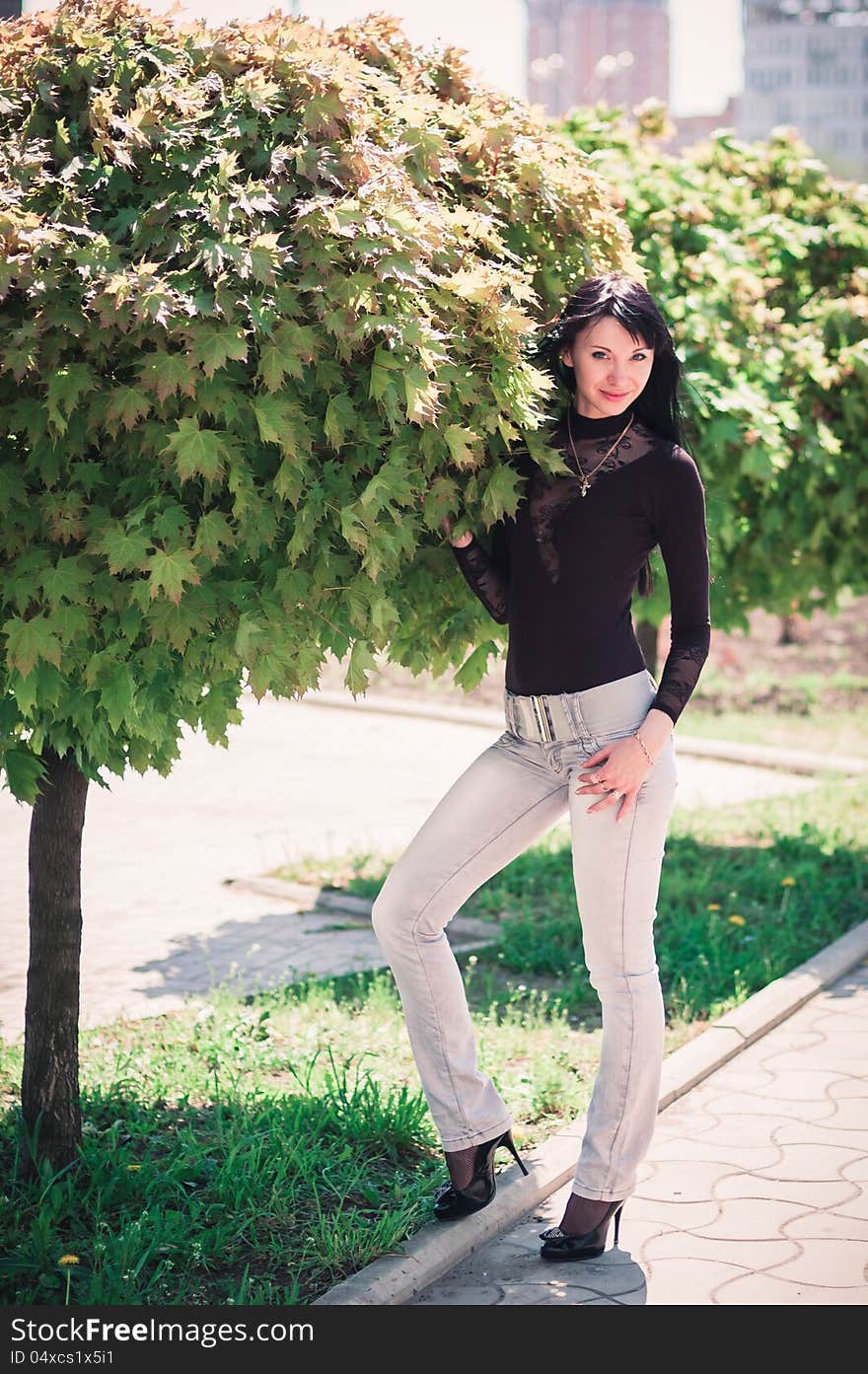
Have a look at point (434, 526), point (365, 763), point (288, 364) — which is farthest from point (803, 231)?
point (365, 763)

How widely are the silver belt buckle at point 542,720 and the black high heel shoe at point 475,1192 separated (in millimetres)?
1016

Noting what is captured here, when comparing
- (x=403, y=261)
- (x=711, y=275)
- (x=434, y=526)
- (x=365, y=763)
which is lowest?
(x=365, y=763)

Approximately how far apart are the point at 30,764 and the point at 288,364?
3.66 feet

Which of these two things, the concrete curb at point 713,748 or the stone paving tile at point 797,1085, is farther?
the concrete curb at point 713,748

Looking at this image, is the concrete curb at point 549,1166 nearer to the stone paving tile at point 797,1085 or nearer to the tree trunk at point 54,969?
the stone paving tile at point 797,1085

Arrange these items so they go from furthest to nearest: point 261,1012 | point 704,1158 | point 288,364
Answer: point 261,1012
point 704,1158
point 288,364

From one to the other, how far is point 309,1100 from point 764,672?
11.9 metres

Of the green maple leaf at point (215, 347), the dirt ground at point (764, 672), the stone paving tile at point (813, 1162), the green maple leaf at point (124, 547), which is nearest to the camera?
the green maple leaf at point (215, 347)

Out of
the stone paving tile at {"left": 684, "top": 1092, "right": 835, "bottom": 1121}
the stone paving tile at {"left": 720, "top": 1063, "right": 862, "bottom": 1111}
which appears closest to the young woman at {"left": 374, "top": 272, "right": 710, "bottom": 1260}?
the stone paving tile at {"left": 684, "top": 1092, "right": 835, "bottom": 1121}

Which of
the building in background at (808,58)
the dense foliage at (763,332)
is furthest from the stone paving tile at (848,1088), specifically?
the building in background at (808,58)

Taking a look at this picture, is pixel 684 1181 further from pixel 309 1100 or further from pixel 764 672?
pixel 764 672

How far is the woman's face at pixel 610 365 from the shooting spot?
3387 millimetres

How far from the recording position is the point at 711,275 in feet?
20.2

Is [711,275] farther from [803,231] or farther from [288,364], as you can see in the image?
[288,364]
